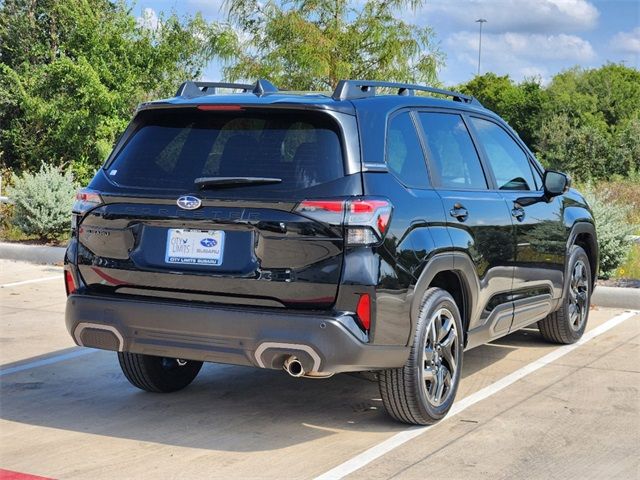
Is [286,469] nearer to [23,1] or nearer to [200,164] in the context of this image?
[200,164]

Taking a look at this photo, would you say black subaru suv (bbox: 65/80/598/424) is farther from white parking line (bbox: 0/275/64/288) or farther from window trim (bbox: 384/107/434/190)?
white parking line (bbox: 0/275/64/288)

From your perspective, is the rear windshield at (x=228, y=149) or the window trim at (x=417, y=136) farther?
the window trim at (x=417, y=136)

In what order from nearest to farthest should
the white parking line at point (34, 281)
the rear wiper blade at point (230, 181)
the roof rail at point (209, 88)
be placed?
the rear wiper blade at point (230, 181), the roof rail at point (209, 88), the white parking line at point (34, 281)

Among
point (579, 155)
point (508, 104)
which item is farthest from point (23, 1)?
point (508, 104)

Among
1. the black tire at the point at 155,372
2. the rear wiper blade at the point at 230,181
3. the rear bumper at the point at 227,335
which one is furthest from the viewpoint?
the black tire at the point at 155,372

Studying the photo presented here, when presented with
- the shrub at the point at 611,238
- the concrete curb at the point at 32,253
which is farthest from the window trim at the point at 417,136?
the concrete curb at the point at 32,253

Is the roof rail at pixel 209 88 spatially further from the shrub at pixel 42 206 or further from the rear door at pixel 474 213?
the shrub at pixel 42 206

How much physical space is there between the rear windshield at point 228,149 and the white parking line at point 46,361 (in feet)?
6.95

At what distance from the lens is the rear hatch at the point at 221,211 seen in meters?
4.80

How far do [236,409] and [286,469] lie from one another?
1.16 m

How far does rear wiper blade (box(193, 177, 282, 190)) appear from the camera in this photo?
4.94 metres

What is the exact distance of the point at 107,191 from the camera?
17.3 feet

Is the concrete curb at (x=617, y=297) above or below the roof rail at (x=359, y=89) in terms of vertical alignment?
below

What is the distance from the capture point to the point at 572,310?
7.86m
